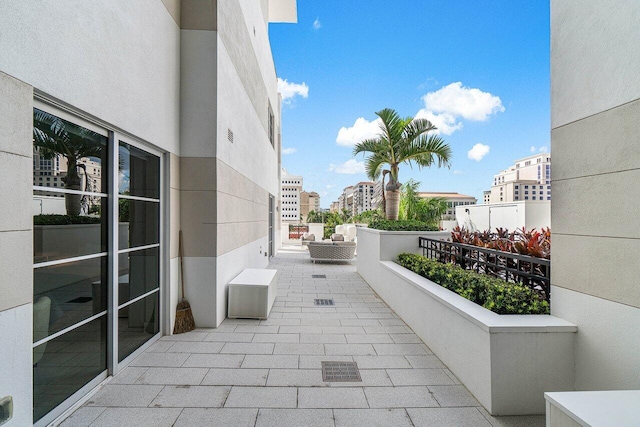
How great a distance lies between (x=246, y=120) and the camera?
624cm

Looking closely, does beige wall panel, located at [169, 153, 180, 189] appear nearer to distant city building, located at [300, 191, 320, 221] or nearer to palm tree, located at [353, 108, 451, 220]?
palm tree, located at [353, 108, 451, 220]

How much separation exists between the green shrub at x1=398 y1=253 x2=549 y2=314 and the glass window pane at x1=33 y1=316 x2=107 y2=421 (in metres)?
3.59

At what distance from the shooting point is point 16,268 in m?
1.85

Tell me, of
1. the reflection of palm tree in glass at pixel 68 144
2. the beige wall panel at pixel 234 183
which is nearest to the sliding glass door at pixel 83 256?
the reflection of palm tree in glass at pixel 68 144

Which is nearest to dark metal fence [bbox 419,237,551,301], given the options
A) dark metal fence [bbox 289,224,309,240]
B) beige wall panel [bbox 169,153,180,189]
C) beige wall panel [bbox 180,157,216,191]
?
beige wall panel [bbox 180,157,216,191]

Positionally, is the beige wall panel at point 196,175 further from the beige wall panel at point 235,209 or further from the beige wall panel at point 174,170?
the beige wall panel at point 235,209

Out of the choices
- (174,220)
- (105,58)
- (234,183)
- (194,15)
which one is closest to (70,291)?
(174,220)

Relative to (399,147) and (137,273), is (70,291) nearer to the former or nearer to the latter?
(137,273)

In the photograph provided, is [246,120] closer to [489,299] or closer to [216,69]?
[216,69]

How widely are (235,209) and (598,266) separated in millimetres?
4685

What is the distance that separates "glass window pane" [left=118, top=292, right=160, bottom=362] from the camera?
307 cm

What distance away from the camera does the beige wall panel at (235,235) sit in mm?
4422

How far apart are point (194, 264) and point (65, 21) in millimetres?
2886

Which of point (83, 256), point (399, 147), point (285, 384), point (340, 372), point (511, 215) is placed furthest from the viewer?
point (511, 215)
